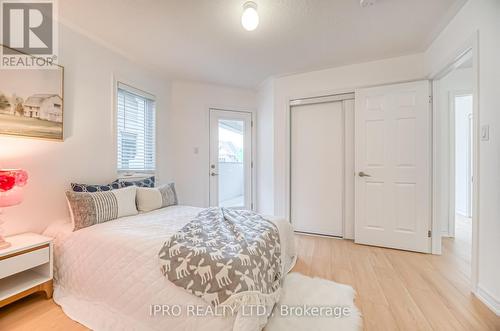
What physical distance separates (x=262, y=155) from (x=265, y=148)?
16 centimetres

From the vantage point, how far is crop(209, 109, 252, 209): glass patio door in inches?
159

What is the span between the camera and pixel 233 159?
4.13 m

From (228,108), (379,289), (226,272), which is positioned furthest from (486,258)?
(228,108)

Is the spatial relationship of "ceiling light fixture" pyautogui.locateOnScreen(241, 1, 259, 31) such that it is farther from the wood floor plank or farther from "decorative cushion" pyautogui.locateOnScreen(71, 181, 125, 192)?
the wood floor plank

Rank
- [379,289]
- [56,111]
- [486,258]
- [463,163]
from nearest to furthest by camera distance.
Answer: [486,258]
[379,289]
[56,111]
[463,163]

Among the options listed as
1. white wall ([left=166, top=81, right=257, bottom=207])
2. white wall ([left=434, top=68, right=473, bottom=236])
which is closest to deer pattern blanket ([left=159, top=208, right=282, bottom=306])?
white wall ([left=166, top=81, right=257, bottom=207])

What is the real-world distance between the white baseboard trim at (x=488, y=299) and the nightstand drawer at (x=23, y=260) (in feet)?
10.8

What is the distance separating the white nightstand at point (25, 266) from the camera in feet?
5.13

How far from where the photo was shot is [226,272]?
4.06ft

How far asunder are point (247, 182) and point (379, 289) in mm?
2586

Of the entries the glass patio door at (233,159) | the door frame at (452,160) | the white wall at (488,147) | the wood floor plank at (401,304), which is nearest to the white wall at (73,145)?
the glass patio door at (233,159)

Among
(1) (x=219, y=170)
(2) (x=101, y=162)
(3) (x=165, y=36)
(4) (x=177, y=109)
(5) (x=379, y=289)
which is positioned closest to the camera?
(5) (x=379, y=289)

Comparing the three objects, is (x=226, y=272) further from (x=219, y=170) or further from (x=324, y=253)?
(x=219, y=170)

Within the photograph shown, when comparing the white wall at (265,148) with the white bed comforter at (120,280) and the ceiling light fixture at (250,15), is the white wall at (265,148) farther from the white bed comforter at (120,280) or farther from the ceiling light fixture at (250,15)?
the white bed comforter at (120,280)
